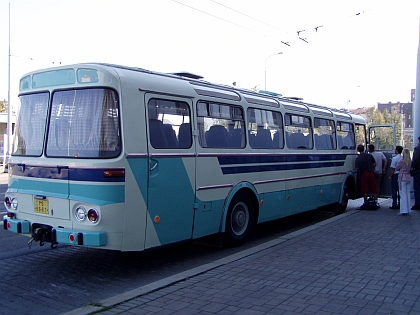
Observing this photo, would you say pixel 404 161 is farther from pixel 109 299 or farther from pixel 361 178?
pixel 109 299

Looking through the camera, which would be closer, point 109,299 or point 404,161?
point 109,299

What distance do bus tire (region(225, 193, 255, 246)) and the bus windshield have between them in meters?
3.01

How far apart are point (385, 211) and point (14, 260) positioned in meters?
9.50

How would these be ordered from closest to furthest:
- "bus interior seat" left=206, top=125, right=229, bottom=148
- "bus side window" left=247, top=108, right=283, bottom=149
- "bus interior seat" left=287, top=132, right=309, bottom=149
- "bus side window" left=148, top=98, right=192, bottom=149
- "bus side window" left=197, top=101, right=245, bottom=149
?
"bus side window" left=148, top=98, right=192, bottom=149
"bus side window" left=197, top=101, right=245, bottom=149
"bus interior seat" left=206, top=125, right=229, bottom=148
"bus side window" left=247, top=108, right=283, bottom=149
"bus interior seat" left=287, top=132, right=309, bottom=149

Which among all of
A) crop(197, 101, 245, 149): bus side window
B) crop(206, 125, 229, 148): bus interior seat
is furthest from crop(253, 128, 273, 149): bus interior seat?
crop(206, 125, 229, 148): bus interior seat

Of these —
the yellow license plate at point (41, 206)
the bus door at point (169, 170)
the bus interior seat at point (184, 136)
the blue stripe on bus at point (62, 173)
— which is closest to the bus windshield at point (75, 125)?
the blue stripe on bus at point (62, 173)

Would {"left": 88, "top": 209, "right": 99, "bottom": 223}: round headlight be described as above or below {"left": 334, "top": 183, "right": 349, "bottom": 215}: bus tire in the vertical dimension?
above

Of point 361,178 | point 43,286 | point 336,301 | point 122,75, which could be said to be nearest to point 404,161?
point 361,178

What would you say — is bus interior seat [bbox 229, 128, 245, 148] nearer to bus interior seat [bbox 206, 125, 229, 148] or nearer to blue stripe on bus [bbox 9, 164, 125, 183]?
bus interior seat [bbox 206, 125, 229, 148]

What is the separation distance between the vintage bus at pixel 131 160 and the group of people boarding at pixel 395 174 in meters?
4.47

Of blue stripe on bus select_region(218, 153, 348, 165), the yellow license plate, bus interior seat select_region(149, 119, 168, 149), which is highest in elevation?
bus interior seat select_region(149, 119, 168, 149)

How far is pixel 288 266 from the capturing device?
265 inches

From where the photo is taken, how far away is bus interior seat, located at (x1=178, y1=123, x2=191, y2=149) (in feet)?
23.6

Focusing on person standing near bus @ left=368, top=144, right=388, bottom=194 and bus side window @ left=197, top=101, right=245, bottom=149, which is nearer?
bus side window @ left=197, top=101, right=245, bottom=149
